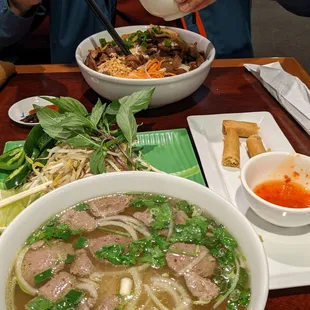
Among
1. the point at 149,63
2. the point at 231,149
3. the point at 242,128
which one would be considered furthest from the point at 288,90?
the point at 149,63

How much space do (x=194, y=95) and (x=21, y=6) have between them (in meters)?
1.09

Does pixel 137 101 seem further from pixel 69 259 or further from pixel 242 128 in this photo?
pixel 69 259

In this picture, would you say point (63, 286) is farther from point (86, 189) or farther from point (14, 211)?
point (14, 211)

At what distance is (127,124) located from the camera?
1472mm

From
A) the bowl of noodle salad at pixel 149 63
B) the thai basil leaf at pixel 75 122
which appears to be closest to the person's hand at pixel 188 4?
the bowl of noodle salad at pixel 149 63

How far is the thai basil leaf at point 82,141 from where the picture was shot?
1.46 m

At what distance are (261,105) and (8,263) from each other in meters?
1.45

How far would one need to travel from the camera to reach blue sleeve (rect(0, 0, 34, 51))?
221cm

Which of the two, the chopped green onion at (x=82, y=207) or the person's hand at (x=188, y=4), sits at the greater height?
the person's hand at (x=188, y=4)

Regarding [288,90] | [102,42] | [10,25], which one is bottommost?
[288,90]

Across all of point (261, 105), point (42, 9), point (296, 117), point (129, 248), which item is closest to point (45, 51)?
point (42, 9)

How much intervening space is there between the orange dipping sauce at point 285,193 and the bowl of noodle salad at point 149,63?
23.6 inches

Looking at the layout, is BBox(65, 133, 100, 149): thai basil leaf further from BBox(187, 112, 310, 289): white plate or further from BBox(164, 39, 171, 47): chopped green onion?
BBox(164, 39, 171, 47): chopped green onion

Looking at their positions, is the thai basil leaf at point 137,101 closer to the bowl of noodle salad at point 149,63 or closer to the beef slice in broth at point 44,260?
the bowl of noodle salad at point 149,63
